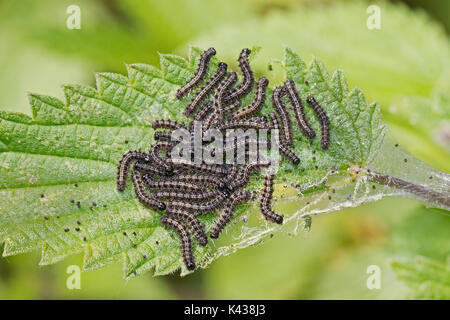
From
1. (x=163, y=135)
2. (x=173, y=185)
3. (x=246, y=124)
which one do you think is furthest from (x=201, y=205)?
(x=246, y=124)

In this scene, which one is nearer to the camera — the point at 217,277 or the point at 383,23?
the point at 383,23

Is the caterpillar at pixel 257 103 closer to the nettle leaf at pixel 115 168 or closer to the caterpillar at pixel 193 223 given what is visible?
the nettle leaf at pixel 115 168

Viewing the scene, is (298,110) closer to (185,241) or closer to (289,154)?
(289,154)

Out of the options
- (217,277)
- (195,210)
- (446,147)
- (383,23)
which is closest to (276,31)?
(383,23)

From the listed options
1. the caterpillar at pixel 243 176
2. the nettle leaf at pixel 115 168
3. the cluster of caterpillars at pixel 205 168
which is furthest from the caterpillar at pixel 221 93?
the caterpillar at pixel 243 176

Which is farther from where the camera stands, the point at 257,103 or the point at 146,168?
the point at 257,103
